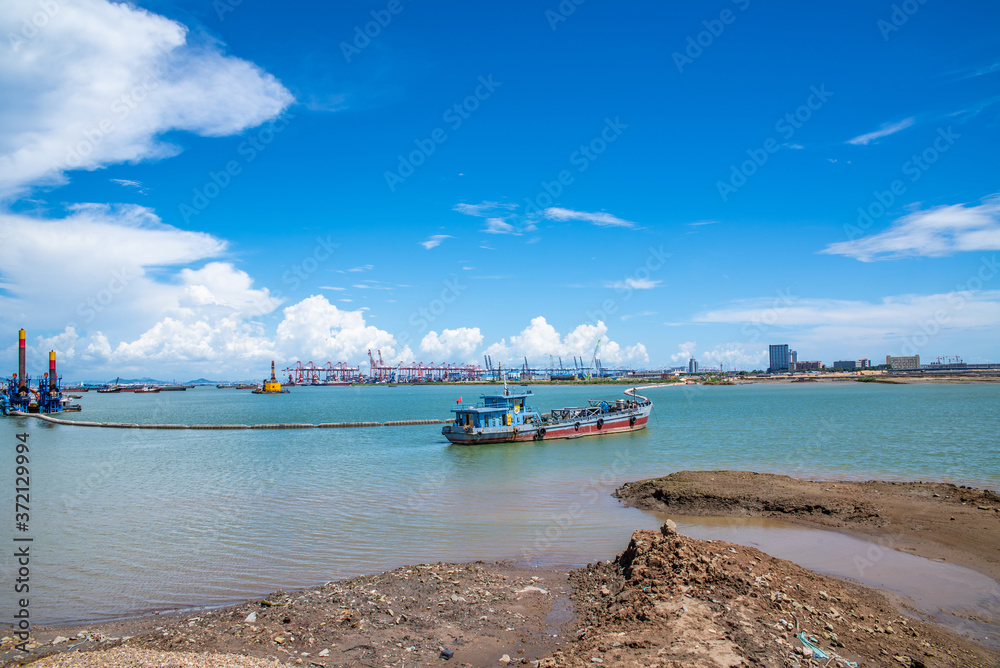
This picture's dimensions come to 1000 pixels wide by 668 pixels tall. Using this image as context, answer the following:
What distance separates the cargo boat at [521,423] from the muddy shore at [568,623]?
25.4m

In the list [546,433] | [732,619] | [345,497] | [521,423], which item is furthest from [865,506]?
[521,423]

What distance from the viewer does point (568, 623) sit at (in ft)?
28.6

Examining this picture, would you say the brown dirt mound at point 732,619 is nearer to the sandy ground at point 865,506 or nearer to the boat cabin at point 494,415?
the sandy ground at point 865,506

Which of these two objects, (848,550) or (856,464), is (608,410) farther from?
(848,550)

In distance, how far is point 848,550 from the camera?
12391 millimetres

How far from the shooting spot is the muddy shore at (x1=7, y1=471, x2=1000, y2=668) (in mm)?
7133

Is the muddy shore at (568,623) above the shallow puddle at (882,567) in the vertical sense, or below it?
above

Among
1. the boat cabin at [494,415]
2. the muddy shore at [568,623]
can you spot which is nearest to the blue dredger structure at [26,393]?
the boat cabin at [494,415]

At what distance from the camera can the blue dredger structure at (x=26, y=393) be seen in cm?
6969

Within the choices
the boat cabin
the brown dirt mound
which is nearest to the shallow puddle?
the brown dirt mound

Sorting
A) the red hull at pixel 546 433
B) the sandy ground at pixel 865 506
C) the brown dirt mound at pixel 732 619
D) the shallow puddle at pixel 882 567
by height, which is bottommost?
the red hull at pixel 546 433

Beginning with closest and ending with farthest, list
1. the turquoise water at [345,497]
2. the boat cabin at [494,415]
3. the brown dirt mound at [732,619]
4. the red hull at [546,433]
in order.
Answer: the brown dirt mound at [732,619] → the turquoise water at [345,497] → the red hull at [546,433] → the boat cabin at [494,415]

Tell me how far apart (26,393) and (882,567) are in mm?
92737

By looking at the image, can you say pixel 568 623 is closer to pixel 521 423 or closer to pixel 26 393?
pixel 521 423
